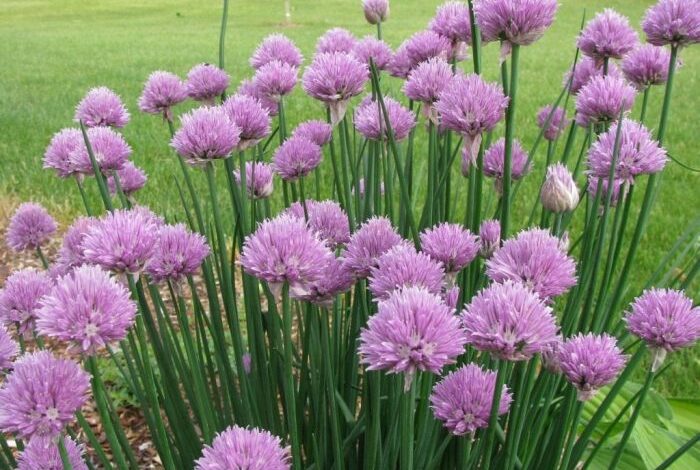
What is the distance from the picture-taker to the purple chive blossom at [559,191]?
1160 millimetres

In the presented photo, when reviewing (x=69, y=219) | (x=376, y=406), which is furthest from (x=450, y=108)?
(x=69, y=219)

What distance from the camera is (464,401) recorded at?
103 cm

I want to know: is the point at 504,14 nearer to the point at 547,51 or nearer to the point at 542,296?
the point at 542,296

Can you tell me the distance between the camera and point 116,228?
3.22ft

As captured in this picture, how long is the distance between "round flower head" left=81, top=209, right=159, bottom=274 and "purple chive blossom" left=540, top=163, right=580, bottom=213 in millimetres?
592

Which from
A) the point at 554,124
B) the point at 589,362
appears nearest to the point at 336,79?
the point at 589,362

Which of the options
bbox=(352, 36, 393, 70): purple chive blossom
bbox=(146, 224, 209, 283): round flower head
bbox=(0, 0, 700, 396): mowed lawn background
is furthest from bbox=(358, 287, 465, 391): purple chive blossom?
bbox=(0, 0, 700, 396): mowed lawn background

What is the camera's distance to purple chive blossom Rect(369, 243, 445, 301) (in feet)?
3.12

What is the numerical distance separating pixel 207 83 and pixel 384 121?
449mm

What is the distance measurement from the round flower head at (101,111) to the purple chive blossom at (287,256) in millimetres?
816

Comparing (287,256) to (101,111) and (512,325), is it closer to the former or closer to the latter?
(512,325)

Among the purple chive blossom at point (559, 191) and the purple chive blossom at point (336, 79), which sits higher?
the purple chive blossom at point (336, 79)

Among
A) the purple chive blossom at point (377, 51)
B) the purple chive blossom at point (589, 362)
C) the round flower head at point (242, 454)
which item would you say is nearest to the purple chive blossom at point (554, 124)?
the purple chive blossom at point (377, 51)

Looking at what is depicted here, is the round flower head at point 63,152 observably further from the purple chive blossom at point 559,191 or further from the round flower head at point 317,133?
the purple chive blossom at point 559,191
